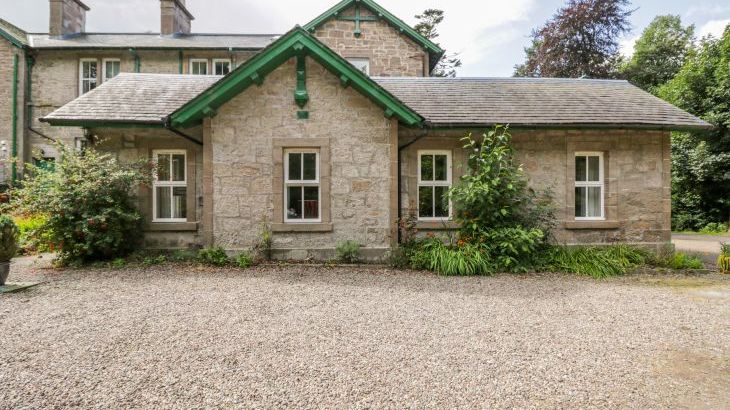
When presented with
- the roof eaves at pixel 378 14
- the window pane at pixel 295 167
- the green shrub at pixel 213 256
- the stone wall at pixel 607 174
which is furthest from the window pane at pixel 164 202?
the roof eaves at pixel 378 14

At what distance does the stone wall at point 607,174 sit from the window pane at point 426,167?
302 mm

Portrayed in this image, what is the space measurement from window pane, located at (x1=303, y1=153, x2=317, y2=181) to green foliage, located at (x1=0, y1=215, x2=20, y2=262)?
18.4ft

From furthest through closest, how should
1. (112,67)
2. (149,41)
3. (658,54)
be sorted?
(658,54)
(149,41)
(112,67)

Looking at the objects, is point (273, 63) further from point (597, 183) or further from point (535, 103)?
point (597, 183)

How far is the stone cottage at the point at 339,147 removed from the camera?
9.12 meters

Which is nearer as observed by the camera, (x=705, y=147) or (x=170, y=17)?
(x=705, y=147)

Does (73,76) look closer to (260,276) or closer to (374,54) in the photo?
(374,54)

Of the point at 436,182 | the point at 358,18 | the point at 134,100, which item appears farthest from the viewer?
the point at 358,18

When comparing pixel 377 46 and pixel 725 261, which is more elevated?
pixel 377 46

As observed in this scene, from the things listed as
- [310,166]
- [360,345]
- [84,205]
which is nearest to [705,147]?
[310,166]

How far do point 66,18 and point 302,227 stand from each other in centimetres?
2160

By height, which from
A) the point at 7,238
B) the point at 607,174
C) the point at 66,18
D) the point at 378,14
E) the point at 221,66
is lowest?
the point at 7,238

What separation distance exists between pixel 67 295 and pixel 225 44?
56.4ft

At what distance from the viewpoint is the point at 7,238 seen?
22.6 ft
